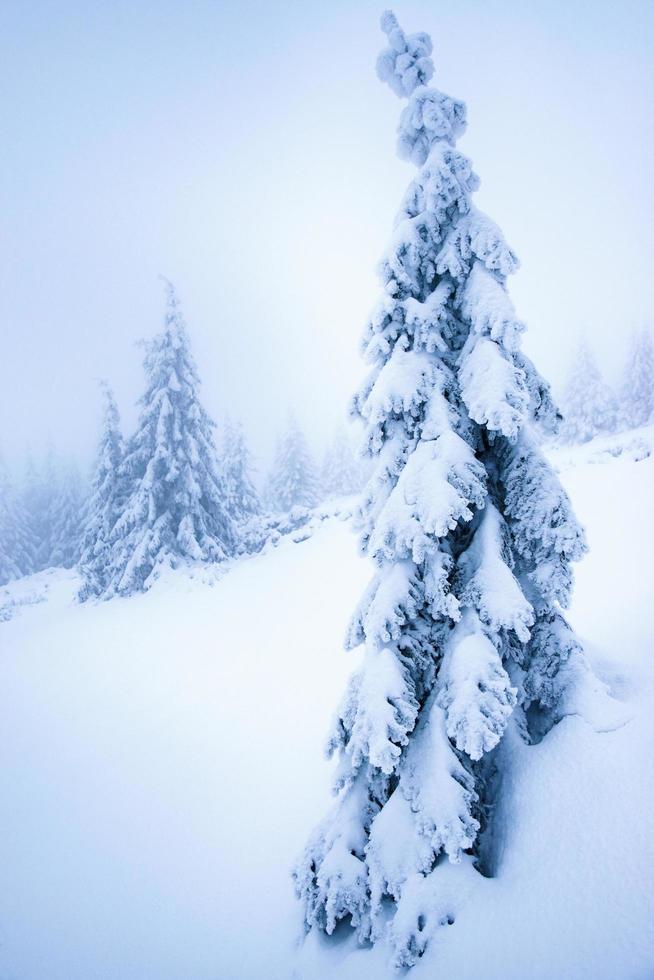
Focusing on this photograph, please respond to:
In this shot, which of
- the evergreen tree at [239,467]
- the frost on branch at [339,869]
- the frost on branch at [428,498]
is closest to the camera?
the frost on branch at [428,498]

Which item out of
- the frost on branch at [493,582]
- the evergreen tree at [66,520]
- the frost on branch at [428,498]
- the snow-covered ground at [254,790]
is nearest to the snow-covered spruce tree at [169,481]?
the snow-covered ground at [254,790]

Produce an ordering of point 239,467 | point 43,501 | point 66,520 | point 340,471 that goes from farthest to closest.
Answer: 1. point 340,471
2. point 43,501
3. point 66,520
4. point 239,467

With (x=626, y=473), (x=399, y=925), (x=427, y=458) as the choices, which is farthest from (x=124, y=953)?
(x=626, y=473)

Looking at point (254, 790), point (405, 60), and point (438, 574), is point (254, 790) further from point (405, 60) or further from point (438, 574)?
point (405, 60)

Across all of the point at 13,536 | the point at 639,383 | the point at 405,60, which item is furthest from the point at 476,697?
the point at 13,536

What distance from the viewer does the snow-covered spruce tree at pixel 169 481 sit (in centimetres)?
2125

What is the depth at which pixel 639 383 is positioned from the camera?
148ft

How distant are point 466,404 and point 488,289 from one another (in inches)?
50.2

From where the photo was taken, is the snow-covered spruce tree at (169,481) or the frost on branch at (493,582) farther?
the snow-covered spruce tree at (169,481)

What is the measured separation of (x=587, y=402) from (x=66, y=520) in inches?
2084

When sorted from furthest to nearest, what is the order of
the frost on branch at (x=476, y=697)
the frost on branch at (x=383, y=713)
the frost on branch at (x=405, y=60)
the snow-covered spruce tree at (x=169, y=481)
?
the snow-covered spruce tree at (x=169, y=481) → the frost on branch at (x=405, y=60) → the frost on branch at (x=383, y=713) → the frost on branch at (x=476, y=697)

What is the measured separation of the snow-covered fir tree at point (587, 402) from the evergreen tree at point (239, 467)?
3008 cm

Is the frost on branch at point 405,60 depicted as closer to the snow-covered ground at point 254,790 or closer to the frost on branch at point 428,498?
the frost on branch at point 428,498

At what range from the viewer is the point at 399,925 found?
14.1 feet
